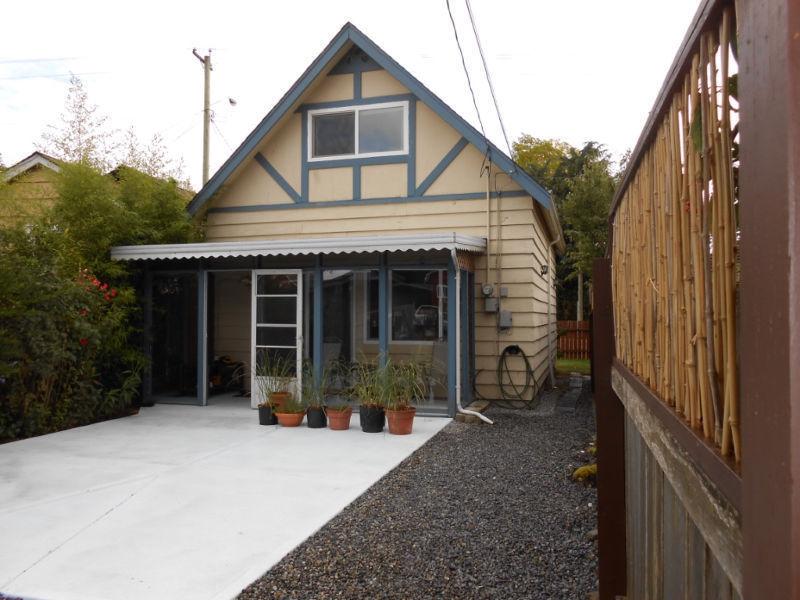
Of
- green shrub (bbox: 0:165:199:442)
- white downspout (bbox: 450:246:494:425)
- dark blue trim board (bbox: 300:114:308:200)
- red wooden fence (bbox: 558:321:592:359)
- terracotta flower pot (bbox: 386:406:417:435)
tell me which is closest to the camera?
green shrub (bbox: 0:165:199:442)

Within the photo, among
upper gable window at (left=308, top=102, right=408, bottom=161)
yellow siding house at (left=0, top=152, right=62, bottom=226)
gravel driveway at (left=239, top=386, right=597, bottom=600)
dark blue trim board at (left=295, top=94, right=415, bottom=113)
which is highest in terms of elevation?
dark blue trim board at (left=295, top=94, right=415, bottom=113)

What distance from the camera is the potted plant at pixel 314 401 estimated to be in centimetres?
735

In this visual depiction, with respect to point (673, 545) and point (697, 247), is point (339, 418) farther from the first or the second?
point (697, 247)

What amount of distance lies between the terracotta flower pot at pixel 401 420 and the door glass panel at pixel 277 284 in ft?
9.27

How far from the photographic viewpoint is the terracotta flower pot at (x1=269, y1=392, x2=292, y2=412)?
7.59m

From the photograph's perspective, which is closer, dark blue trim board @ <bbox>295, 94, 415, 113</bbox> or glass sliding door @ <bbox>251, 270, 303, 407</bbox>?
glass sliding door @ <bbox>251, 270, 303, 407</bbox>

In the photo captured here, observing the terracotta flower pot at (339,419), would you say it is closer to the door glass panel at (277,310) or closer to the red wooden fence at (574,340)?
the door glass panel at (277,310)

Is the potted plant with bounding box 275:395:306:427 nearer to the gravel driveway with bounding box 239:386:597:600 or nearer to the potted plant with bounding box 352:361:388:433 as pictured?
the potted plant with bounding box 352:361:388:433

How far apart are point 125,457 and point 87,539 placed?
2230mm

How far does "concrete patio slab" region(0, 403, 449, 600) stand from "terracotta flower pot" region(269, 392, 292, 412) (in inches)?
12.9

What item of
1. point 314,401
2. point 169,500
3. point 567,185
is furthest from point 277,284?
point 567,185

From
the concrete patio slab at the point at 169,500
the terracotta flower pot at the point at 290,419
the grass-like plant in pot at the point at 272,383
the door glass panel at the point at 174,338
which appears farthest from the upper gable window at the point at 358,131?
the concrete patio slab at the point at 169,500

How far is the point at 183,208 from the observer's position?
387 inches

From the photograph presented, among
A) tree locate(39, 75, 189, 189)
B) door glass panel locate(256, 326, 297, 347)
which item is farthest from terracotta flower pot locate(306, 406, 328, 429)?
tree locate(39, 75, 189, 189)
